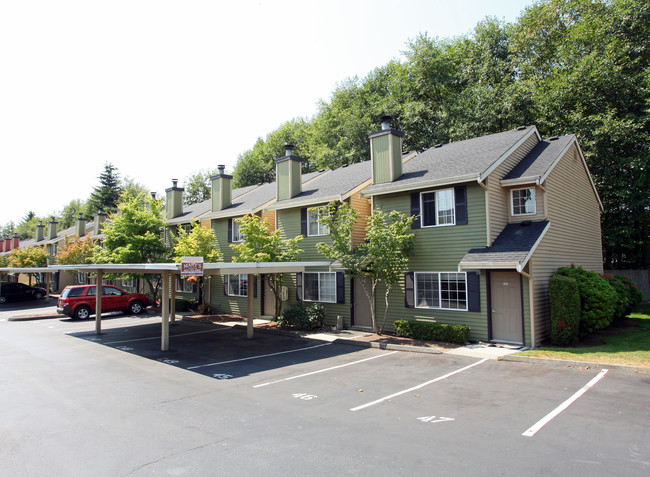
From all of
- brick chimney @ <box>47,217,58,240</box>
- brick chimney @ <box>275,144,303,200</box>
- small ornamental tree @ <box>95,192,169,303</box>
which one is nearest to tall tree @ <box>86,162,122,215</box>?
brick chimney @ <box>47,217,58,240</box>

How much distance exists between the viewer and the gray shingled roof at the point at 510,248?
43.5 ft

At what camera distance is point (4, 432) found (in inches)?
270

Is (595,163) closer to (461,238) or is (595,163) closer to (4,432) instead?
(461,238)

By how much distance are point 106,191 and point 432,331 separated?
61.0 m

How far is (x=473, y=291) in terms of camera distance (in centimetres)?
1450

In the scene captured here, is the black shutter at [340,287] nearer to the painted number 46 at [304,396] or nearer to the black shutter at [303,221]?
the black shutter at [303,221]

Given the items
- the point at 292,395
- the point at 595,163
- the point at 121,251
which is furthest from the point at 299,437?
the point at 595,163

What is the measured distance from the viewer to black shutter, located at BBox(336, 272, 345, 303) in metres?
18.3

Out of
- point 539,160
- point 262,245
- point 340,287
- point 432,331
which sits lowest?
point 432,331

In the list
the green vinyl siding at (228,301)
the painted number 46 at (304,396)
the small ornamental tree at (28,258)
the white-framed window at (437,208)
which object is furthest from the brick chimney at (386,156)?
the small ornamental tree at (28,258)

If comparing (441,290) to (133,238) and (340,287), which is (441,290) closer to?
(340,287)

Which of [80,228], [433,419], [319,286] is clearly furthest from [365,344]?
[80,228]

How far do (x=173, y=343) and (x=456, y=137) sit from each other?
896 inches

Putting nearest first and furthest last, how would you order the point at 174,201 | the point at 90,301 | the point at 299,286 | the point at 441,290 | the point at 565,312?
the point at 565,312 → the point at 441,290 → the point at 299,286 → the point at 90,301 → the point at 174,201
